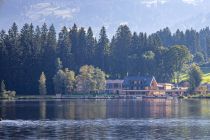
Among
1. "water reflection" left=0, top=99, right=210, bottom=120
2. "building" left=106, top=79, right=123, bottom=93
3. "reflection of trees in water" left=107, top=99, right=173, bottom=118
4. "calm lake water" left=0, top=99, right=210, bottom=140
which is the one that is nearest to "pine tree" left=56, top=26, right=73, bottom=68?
"building" left=106, top=79, right=123, bottom=93

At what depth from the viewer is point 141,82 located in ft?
647

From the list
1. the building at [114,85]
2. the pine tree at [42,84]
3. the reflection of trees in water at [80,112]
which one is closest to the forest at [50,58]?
the building at [114,85]

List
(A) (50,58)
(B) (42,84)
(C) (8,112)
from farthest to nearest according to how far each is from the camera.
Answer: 1. (A) (50,58)
2. (B) (42,84)
3. (C) (8,112)

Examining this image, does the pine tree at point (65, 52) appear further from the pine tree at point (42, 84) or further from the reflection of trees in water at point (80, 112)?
the reflection of trees in water at point (80, 112)

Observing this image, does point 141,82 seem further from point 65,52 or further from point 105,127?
point 105,127

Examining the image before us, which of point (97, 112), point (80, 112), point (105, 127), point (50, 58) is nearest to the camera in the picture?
point (105, 127)

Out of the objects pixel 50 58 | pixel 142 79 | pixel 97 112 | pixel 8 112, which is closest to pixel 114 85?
pixel 142 79

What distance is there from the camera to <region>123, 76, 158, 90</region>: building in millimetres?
195350

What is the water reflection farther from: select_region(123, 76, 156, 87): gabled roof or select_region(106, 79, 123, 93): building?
select_region(106, 79, 123, 93): building

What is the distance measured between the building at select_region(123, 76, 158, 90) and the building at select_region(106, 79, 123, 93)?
161 centimetres

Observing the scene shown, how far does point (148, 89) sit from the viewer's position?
198 m

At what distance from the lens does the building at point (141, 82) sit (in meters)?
195

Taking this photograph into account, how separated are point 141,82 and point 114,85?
28.1ft

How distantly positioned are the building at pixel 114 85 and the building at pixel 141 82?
5.28ft
